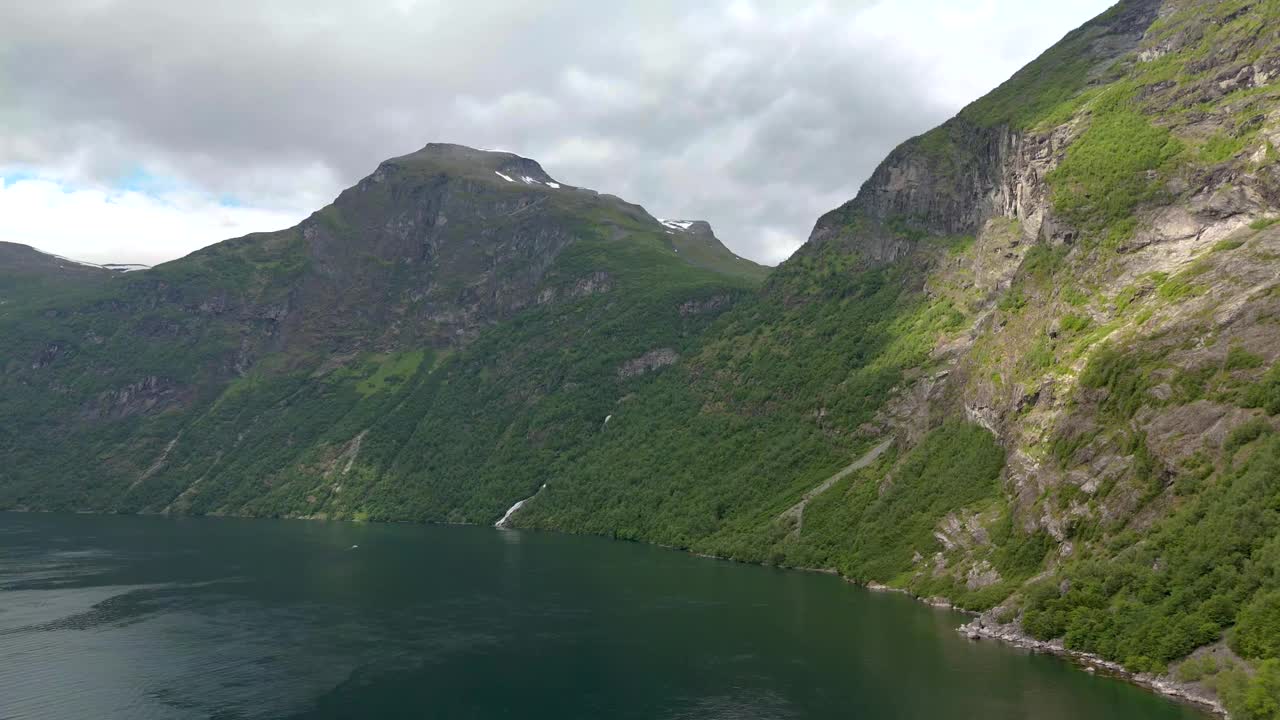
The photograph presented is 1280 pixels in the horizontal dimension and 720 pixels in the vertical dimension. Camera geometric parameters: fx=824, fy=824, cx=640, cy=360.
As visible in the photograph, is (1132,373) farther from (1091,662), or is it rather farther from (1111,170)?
(1111,170)

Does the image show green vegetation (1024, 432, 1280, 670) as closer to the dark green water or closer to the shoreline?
the shoreline

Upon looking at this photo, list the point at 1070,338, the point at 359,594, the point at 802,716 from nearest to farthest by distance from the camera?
1. the point at 802,716
2. the point at 1070,338
3. the point at 359,594

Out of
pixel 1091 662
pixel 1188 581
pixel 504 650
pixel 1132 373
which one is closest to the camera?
pixel 1188 581

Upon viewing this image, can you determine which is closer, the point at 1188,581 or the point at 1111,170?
the point at 1188,581

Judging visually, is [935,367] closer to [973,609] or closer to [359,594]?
[973,609]

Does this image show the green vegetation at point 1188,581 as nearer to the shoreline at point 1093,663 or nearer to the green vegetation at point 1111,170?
the shoreline at point 1093,663

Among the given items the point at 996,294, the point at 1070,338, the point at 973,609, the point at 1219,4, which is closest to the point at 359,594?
the point at 973,609

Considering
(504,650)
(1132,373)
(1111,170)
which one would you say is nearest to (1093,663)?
(1132,373)

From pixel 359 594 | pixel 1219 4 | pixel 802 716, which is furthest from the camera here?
pixel 1219 4
